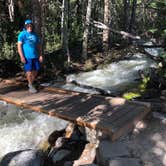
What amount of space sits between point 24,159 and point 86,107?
1883 mm

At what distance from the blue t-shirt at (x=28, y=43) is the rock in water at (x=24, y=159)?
2.71 metres

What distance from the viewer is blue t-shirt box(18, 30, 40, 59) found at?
7.03m

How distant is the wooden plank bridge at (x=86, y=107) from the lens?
17.7ft

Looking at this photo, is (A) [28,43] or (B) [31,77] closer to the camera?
(A) [28,43]

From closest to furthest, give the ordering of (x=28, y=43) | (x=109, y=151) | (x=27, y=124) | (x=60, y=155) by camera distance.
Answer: (x=109, y=151)
(x=60, y=155)
(x=28, y=43)
(x=27, y=124)

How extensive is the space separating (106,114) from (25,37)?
9.47 ft

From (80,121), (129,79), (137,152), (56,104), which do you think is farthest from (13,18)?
(137,152)

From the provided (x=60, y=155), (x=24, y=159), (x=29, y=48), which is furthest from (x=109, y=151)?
(x=29, y=48)

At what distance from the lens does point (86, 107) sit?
21.1 ft

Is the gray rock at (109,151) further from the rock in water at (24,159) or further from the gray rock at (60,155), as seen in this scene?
the rock in water at (24,159)

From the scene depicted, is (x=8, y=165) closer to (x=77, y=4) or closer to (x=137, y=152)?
(x=137, y=152)

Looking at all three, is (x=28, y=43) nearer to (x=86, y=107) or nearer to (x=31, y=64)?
(x=31, y=64)

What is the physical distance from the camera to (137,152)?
473 centimetres

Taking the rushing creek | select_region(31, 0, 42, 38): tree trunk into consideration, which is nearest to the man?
the rushing creek
